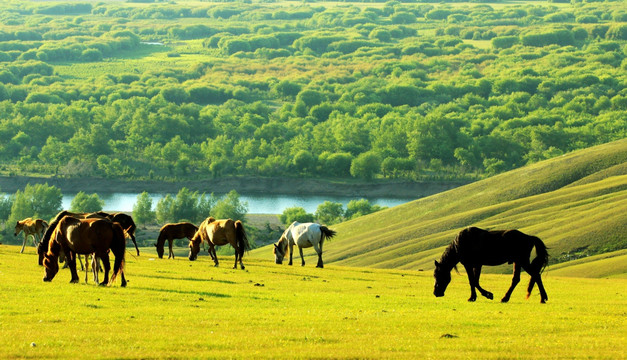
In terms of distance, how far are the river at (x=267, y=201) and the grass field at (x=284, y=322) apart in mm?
112494

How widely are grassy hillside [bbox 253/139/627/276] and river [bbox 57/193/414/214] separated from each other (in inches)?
1958

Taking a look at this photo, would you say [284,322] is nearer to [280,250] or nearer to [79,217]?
[79,217]

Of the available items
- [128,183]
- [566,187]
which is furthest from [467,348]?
[128,183]

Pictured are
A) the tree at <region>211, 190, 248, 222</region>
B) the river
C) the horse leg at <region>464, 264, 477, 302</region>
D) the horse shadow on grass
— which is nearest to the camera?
the horse leg at <region>464, 264, 477, 302</region>

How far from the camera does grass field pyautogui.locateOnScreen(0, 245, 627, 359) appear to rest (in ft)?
53.9

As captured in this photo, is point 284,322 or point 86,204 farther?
point 86,204

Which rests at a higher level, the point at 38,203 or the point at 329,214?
the point at 38,203

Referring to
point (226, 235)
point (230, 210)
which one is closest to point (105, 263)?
point (226, 235)

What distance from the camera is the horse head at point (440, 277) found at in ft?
85.6

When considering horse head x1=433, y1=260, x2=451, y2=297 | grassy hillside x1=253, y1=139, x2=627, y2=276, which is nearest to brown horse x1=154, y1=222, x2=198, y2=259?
grassy hillside x1=253, y1=139, x2=627, y2=276

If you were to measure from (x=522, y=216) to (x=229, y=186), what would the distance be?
350 feet

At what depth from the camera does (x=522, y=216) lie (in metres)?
71.5

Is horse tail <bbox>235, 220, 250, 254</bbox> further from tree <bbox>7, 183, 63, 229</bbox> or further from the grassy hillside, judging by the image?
tree <bbox>7, 183, 63, 229</bbox>

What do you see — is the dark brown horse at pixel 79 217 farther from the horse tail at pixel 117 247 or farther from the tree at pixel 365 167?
the tree at pixel 365 167
